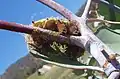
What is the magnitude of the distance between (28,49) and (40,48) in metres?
0.05

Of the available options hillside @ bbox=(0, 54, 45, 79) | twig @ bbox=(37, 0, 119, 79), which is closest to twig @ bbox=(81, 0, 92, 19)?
twig @ bbox=(37, 0, 119, 79)

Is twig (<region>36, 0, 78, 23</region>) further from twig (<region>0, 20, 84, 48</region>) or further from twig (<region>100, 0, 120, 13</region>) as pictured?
twig (<region>100, 0, 120, 13</region>)

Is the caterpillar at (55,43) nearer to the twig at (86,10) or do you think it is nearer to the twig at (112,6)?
the twig at (86,10)

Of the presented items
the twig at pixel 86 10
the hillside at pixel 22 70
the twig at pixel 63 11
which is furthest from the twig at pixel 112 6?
the hillside at pixel 22 70

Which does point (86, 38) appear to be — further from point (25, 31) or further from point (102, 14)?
point (102, 14)

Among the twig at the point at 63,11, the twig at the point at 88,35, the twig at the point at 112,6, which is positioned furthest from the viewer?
the twig at the point at 112,6

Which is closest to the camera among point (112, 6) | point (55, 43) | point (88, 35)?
point (88, 35)

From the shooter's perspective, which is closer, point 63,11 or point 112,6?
point 63,11

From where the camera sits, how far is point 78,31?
1.02 meters

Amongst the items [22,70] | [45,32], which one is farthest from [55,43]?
[22,70]

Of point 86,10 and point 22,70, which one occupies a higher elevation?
point 86,10

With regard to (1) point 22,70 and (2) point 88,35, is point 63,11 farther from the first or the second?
(1) point 22,70

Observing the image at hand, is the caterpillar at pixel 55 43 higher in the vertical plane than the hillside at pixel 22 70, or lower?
higher

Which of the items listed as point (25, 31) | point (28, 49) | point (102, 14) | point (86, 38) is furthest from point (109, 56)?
point (102, 14)
